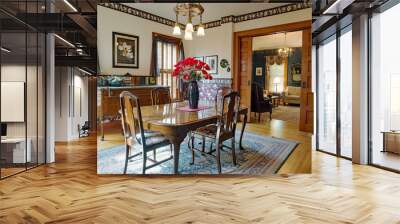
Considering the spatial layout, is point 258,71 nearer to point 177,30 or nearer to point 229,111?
point 229,111

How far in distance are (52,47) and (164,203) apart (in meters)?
3.34

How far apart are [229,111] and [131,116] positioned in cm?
118

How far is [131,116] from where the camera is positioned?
11.9 ft

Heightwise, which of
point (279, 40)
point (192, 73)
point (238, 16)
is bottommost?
point (192, 73)

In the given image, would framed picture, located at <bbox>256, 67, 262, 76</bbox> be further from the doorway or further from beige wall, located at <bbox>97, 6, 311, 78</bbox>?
beige wall, located at <bbox>97, 6, 311, 78</bbox>

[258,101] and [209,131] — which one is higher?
[258,101]

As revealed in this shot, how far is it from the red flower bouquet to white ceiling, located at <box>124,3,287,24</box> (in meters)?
0.53

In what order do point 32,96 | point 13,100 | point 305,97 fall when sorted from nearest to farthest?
1. point 305,97
2. point 32,96
3. point 13,100

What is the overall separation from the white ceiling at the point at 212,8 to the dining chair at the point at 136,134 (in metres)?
1.08

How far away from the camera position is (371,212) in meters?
2.66

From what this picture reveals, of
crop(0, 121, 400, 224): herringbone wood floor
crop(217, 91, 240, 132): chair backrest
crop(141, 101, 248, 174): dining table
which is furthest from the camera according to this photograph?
crop(217, 91, 240, 132): chair backrest

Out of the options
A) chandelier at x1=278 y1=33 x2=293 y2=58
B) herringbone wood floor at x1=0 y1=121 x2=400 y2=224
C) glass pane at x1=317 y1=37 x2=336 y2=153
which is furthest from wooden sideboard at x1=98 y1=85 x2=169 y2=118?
glass pane at x1=317 y1=37 x2=336 y2=153

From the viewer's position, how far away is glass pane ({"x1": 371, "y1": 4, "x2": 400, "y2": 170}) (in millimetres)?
4246

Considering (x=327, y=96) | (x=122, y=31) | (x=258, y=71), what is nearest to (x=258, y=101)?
(x=258, y=71)
